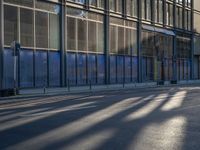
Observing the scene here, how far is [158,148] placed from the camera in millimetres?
9562

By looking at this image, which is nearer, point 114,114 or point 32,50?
point 114,114

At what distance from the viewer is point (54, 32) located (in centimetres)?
3847

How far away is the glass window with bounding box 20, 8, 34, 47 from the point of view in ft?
114

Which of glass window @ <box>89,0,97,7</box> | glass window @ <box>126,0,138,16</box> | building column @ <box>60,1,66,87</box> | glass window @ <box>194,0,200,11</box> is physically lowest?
building column @ <box>60,1,66,87</box>

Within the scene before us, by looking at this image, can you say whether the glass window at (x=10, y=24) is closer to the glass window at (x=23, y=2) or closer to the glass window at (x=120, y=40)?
the glass window at (x=23, y=2)

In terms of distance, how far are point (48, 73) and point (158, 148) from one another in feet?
93.3

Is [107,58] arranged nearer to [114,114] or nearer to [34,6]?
[34,6]

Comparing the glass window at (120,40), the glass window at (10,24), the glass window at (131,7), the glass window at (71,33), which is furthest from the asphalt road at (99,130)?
the glass window at (131,7)

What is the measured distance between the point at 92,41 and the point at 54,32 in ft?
19.4

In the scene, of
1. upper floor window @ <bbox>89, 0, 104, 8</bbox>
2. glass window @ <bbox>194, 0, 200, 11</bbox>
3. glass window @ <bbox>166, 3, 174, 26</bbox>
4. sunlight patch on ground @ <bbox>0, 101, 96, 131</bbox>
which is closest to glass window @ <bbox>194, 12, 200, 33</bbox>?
glass window @ <bbox>194, 0, 200, 11</bbox>

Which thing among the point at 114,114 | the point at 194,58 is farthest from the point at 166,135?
the point at 194,58

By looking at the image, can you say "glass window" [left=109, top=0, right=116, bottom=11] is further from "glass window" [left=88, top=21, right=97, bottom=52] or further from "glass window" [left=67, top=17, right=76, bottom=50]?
"glass window" [left=67, top=17, right=76, bottom=50]

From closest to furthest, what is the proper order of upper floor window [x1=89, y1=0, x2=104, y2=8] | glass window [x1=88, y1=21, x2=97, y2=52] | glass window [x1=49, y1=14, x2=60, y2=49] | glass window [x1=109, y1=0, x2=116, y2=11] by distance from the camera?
glass window [x1=49, y1=14, x2=60, y2=49] < glass window [x1=88, y1=21, x2=97, y2=52] < upper floor window [x1=89, y1=0, x2=104, y2=8] < glass window [x1=109, y1=0, x2=116, y2=11]

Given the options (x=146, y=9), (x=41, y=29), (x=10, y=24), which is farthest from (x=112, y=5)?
(x=10, y=24)
